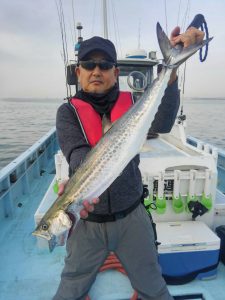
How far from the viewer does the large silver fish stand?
1.92 m

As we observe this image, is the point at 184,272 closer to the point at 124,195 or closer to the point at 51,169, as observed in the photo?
the point at 124,195

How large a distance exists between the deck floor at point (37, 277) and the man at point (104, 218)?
1.01m

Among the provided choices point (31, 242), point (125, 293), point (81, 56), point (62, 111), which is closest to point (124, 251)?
point (125, 293)

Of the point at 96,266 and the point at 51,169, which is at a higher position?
the point at 96,266

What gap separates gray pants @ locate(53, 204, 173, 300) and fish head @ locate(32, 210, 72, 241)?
436 mm

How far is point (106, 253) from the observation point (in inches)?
93.2

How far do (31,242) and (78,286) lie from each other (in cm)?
227

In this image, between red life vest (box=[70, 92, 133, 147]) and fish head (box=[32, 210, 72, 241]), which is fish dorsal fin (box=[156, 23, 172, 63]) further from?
fish head (box=[32, 210, 72, 241])

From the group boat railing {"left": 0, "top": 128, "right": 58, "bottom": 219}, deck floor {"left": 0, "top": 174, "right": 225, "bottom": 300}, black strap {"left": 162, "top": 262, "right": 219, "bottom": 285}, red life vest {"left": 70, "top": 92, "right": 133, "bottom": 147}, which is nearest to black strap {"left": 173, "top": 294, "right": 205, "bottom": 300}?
deck floor {"left": 0, "top": 174, "right": 225, "bottom": 300}

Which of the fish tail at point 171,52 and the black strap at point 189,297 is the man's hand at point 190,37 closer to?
the fish tail at point 171,52

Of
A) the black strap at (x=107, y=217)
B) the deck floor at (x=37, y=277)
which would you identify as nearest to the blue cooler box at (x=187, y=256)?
the deck floor at (x=37, y=277)

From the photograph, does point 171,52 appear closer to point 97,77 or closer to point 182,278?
point 97,77

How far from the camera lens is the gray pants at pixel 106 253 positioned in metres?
2.30

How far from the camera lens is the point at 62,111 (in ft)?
7.84
